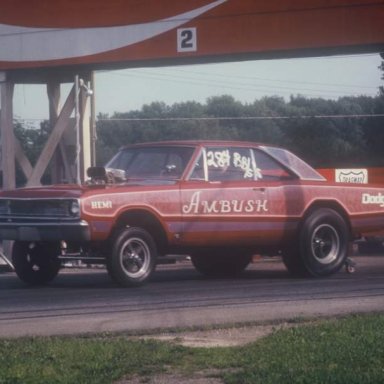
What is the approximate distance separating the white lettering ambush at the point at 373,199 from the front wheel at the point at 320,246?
1.52 ft

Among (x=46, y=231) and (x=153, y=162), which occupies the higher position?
(x=153, y=162)

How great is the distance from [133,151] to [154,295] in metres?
2.86

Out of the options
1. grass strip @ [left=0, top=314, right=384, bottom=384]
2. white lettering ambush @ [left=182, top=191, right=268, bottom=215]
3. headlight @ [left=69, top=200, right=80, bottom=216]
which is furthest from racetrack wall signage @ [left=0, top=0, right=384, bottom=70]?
grass strip @ [left=0, top=314, right=384, bottom=384]

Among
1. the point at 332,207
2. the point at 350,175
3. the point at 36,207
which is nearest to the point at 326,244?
the point at 332,207

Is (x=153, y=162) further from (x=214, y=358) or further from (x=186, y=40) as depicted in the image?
(x=214, y=358)

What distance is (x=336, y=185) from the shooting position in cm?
1413

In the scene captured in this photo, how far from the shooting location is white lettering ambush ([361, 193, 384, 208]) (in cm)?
1428

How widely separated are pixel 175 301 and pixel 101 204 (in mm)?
1811

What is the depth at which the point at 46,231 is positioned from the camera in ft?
40.0

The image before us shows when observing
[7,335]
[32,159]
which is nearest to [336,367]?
[7,335]

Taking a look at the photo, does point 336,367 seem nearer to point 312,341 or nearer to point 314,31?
point 312,341

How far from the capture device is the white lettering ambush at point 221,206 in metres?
12.9

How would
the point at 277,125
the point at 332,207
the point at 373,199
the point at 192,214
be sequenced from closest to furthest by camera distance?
1. the point at 192,214
2. the point at 332,207
3. the point at 373,199
4. the point at 277,125

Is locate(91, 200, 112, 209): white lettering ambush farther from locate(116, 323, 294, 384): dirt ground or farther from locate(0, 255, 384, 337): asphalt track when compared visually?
locate(116, 323, 294, 384): dirt ground
